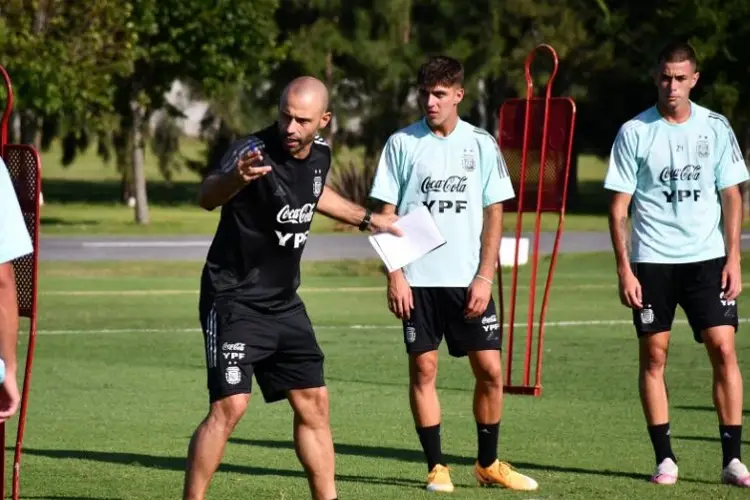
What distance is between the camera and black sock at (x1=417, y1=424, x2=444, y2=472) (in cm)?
834

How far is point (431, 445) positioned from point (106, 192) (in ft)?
184

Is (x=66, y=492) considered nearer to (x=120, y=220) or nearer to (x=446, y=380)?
(x=446, y=380)

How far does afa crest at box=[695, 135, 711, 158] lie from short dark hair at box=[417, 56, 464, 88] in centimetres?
127

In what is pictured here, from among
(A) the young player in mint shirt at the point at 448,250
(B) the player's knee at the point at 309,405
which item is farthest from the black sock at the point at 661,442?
(B) the player's knee at the point at 309,405

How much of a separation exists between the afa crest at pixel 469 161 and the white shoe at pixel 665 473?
1804mm

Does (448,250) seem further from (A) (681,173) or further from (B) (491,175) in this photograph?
(A) (681,173)

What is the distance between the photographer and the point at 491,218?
8266 millimetres

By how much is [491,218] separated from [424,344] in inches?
28.4

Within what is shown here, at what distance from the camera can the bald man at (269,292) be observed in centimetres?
670

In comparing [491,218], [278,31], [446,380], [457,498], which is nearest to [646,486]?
[457,498]

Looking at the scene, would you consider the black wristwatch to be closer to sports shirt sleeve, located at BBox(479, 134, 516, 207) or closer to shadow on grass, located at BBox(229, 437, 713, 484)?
sports shirt sleeve, located at BBox(479, 134, 516, 207)

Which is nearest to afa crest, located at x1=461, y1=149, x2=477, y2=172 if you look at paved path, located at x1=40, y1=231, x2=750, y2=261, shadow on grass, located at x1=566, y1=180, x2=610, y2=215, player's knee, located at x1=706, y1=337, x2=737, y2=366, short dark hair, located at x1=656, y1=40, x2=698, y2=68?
short dark hair, located at x1=656, y1=40, x2=698, y2=68

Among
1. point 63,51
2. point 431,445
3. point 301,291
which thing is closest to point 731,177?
point 431,445

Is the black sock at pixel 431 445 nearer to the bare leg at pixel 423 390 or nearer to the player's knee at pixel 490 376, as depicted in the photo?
the bare leg at pixel 423 390
